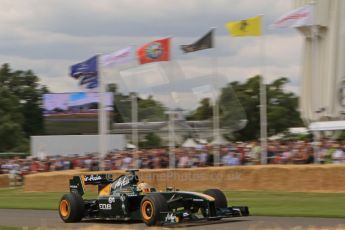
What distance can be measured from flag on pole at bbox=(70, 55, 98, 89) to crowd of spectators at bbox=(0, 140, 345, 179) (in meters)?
4.02

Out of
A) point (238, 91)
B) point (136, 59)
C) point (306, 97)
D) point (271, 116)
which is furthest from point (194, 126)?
point (238, 91)

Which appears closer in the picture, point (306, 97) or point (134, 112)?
point (134, 112)

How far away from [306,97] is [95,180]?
49.3 meters

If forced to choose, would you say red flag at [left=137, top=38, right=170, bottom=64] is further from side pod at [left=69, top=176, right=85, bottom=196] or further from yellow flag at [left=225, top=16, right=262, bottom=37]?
side pod at [left=69, top=176, right=85, bottom=196]

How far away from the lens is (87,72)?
36500 mm

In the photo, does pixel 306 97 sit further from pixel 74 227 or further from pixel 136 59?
pixel 74 227

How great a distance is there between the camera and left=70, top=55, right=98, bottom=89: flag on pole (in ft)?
120

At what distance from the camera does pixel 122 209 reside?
51.9 feet

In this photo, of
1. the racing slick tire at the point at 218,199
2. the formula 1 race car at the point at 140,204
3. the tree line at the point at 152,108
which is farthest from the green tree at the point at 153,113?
the racing slick tire at the point at 218,199

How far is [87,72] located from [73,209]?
808 inches

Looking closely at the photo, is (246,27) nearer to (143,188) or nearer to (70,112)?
(143,188)

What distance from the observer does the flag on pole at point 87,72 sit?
120 feet

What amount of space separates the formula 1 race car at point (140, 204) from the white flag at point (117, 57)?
16766mm

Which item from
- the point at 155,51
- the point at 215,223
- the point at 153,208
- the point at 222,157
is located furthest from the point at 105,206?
the point at 155,51
